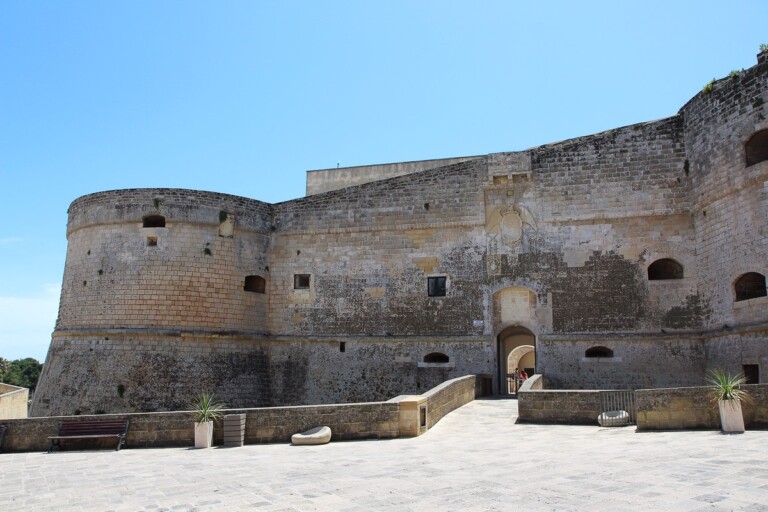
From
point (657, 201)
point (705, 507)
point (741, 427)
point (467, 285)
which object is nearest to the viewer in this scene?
point (705, 507)

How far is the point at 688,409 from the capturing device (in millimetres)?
10203

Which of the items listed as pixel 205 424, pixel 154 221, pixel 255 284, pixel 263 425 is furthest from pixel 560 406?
pixel 154 221

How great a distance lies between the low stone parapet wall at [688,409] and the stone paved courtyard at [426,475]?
35 centimetres

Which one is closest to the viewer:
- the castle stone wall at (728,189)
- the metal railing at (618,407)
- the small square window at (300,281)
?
the metal railing at (618,407)

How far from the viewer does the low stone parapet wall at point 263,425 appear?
11.0 m

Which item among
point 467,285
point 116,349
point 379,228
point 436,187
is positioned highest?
point 436,187

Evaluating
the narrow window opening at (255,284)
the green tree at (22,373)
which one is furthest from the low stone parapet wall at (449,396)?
the green tree at (22,373)

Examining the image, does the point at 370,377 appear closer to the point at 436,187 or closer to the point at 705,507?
the point at 436,187

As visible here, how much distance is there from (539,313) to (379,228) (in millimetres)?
5742

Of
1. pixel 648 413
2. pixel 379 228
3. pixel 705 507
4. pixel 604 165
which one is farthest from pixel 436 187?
pixel 705 507

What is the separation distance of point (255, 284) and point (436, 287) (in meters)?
6.26

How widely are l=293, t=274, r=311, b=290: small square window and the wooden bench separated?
31.5 feet

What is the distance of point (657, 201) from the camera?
57.7ft

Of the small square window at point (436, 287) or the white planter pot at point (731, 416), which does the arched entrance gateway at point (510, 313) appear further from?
the white planter pot at point (731, 416)
